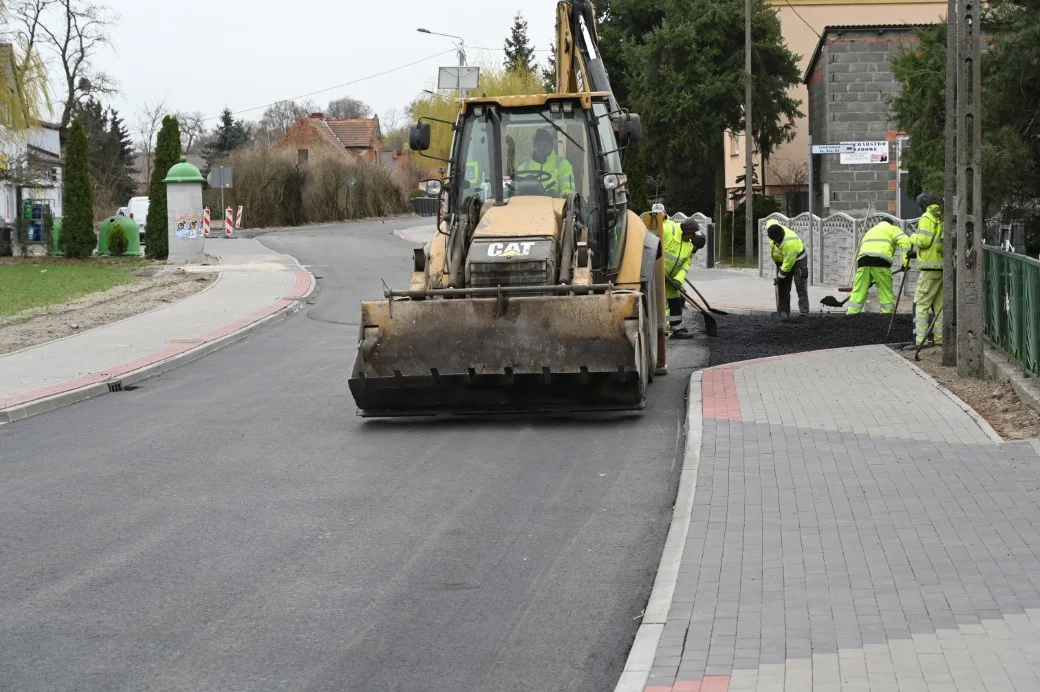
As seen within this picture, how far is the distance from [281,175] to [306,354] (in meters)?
42.5

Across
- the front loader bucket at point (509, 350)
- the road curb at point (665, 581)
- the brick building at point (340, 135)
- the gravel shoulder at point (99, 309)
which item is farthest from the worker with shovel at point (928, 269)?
the brick building at point (340, 135)

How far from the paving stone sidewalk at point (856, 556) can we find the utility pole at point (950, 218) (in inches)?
98.5

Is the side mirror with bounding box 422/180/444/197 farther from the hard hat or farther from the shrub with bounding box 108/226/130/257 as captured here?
the shrub with bounding box 108/226/130/257

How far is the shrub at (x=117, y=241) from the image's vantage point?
1458 inches

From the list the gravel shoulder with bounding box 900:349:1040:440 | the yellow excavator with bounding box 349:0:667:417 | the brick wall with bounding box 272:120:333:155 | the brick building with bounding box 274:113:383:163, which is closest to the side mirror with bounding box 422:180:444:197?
the yellow excavator with bounding box 349:0:667:417

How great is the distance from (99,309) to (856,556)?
18.7m

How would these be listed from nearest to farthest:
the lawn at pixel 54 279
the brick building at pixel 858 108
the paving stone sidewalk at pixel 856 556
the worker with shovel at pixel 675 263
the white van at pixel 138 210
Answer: the paving stone sidewalk at pixel 856 556 < the worker with shovel at pixel 675 263 < the lawn at pixel 54 279 < the brick building at pixel 858 108 < the white van at pixel 138 210

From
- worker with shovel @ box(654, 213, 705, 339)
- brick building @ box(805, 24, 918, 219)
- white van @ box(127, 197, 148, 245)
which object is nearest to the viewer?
worker with shovel @ box(654, 213, 705, 339)

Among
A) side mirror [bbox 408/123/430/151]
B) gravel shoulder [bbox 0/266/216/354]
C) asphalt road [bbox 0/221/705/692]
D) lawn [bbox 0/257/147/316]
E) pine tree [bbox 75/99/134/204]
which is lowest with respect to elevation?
asphalt road [bbox 0/221/705/692]

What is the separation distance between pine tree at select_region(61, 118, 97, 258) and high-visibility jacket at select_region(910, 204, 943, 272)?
26.8 m

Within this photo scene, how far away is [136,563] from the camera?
22.7 feet

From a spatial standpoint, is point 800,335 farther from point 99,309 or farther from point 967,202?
point 99,309

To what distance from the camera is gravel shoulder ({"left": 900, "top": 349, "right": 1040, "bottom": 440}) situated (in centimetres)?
984

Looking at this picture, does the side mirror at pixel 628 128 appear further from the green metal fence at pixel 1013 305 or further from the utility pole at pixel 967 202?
the green metal fence at pixel 1013 305
